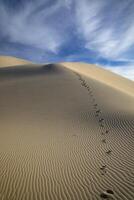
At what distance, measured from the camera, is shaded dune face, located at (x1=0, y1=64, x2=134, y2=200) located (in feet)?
22.0

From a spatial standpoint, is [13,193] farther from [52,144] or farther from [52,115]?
[52,115]

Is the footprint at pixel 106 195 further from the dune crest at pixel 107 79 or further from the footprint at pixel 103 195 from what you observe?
the dune crest at pixel 107 79

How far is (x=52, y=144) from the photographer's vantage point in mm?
10250

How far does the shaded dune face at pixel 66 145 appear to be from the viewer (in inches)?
264

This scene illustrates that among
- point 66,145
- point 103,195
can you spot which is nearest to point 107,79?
point 66,145

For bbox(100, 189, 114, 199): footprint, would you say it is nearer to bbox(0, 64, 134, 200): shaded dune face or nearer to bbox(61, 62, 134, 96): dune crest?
bbox(0, 64, 134, 200): shaded dune face

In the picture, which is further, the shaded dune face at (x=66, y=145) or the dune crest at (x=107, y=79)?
the dune crest at (x=107, y=79)

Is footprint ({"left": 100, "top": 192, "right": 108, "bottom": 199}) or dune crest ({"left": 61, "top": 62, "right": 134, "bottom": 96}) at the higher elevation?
dune crest ({"left": 61, "top": 62, "right": 134, "bottom": 96})

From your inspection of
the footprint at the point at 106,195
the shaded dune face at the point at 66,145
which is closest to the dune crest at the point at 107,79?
the shaded dune face at the point at 66,145

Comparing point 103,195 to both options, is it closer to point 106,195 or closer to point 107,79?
point 106,195

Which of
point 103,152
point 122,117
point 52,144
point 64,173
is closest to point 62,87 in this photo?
point 122,117

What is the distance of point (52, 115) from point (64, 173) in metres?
7.27

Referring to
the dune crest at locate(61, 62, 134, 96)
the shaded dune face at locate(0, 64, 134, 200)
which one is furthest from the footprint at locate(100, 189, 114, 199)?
the dune crest at locate(61, 62, 134, 96)

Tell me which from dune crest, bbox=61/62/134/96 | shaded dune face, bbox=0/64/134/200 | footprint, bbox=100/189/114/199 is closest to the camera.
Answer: footprint, bbox=100/189/114/199
